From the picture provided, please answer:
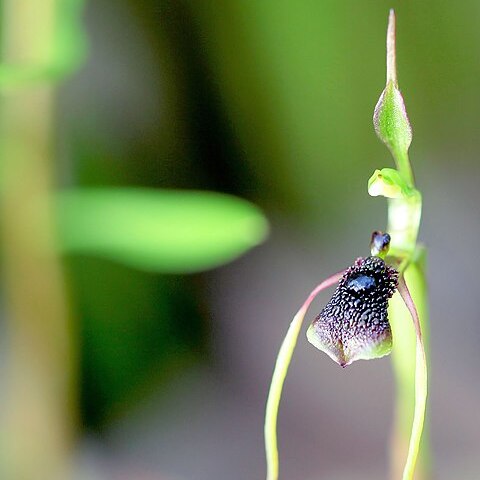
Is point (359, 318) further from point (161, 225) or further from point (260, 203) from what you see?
point (260, 203)

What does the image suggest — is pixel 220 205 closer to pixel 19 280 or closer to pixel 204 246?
pixel 204 246

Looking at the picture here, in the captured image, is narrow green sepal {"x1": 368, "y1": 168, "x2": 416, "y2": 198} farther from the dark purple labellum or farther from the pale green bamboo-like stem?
the pale green bamboo-like stem

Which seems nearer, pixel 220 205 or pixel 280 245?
pixel 220 205

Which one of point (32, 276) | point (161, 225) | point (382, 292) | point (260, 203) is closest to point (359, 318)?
point (382, 292)

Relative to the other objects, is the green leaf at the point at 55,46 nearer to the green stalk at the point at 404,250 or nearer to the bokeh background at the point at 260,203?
the bokeh background at the point at 260,203

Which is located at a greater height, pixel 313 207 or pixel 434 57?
pixel 434 57

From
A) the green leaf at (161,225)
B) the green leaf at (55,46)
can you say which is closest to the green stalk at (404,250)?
the green leaf at (161,225)

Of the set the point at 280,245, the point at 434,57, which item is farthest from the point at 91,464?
the point at 434,57

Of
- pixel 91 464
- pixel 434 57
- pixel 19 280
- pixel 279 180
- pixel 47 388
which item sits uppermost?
pixel 434 57

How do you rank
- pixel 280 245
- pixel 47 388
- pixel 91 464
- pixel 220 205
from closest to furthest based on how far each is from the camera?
pixel 220 205 < pixel 47 388 < pixel 91 464 < pixel 280 245
